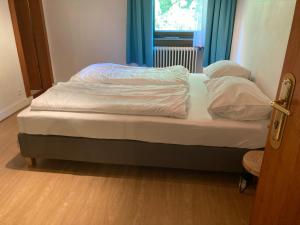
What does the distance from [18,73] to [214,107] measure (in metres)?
3.00

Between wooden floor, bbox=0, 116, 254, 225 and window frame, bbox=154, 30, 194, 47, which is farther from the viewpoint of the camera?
window frame, bbox=154, 30, 194, 47

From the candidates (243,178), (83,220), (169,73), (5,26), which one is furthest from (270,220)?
(5,26)

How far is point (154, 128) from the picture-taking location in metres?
1.96

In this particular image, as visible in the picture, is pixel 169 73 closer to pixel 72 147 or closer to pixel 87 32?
pixel 72 147

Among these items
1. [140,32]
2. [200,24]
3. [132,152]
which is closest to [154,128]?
[132,152]

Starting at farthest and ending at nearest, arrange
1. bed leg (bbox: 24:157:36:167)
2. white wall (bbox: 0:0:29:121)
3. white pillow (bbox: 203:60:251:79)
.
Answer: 1. white wall (bbox: 0:0:29:121)
2. white pillow (bbox: 203:60:251:79)
3. bed leg (bbox: 24:157:36:167)

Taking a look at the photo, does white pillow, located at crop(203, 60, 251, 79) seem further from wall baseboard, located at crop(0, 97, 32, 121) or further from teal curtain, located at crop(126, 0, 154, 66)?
wall baseboard, located at crop(0, 97, 32, 121)

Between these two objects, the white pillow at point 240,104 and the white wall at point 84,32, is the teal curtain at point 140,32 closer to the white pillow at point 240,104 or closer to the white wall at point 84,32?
the white wall at point 84,32

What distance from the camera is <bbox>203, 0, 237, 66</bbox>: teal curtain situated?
12.1ft

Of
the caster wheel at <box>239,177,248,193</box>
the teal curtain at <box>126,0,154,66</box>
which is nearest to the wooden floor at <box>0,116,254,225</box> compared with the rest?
the caster wheel at <box>239,177,248,193</box>

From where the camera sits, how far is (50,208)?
1.84 m

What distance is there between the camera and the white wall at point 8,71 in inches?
128

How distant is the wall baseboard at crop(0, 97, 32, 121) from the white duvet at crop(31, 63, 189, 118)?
1.28 metres

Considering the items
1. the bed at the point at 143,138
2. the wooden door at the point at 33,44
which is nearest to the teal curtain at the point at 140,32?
the wooden door at the point at 33,44
